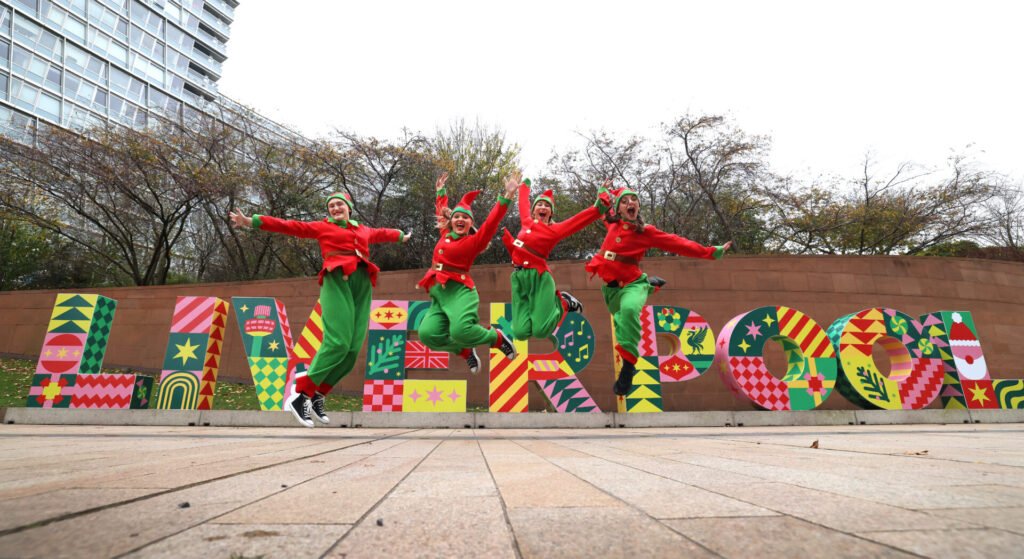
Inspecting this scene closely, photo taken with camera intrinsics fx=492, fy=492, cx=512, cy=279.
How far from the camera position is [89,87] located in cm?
4062

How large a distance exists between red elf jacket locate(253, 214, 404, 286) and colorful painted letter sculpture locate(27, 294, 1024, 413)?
165 inches

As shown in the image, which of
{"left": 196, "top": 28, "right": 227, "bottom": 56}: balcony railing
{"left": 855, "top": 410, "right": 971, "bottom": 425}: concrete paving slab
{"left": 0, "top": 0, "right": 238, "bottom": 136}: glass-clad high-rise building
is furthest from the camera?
{"left": 196, "top": 28, "right": 227, "bottom": 56}: balcony railing

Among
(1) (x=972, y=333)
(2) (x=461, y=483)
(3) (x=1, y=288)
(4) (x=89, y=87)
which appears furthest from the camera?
(4) (x=89, y=87)

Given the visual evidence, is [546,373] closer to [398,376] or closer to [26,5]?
[398,376]

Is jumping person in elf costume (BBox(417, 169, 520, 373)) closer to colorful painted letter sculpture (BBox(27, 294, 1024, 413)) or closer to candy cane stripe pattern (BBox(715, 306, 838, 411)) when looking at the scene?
colorful painted letter sculpture (BBox(27, 294, 1024, 413))

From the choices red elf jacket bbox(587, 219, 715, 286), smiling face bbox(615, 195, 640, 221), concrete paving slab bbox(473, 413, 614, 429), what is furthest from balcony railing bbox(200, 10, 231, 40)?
red elf jacket bbox(587, 219, 715, 286)

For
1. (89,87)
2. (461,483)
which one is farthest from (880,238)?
(89,87)

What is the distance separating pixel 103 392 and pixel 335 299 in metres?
7.40

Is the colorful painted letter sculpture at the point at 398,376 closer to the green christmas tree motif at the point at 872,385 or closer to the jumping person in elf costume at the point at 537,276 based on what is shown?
the jumping person in elf costume at the point at 537,276

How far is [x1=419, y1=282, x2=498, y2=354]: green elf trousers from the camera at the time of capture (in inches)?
219

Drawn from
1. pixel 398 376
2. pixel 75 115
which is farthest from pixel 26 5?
pixel 398 376

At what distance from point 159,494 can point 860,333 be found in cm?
1157

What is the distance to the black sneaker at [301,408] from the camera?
16.5ft

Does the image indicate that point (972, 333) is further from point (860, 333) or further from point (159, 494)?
point (159, 494)
